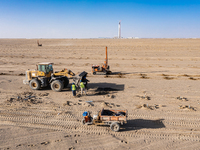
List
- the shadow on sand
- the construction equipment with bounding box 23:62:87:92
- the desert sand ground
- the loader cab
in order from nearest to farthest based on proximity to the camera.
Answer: the desert sand ground, the shadow on sand, the construction equipment with bounding box 23:62:87:92, the loader cab

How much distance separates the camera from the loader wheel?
13.1m

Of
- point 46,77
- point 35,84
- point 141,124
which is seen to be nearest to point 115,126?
point 141,124

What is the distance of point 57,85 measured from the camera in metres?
13.2

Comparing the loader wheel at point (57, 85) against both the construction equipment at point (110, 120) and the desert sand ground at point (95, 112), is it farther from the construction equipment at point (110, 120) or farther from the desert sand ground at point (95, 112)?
the construction equipment at point (110, 120)

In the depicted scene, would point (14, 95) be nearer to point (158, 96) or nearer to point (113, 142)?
point (113, 142)

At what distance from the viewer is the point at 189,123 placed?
8.59 metres

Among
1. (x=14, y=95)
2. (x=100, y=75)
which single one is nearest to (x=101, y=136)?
(x=14, y=95)

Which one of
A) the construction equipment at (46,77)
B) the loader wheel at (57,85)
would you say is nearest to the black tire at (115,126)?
the construction equipment at (46,77)

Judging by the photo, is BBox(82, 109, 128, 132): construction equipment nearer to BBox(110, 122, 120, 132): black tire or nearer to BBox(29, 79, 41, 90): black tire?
BBox(110, 122, 120, 132): black tire

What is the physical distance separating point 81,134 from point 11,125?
152 inches

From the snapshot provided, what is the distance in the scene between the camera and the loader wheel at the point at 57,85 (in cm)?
1306

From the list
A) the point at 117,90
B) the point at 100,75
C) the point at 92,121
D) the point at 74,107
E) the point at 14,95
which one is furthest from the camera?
the point at 100,75

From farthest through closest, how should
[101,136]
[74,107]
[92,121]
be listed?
[74,107] < [92,121] < [101,136]

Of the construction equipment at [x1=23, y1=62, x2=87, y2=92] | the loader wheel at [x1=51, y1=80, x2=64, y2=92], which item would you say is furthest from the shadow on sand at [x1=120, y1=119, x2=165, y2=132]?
the loader wheel at [x1=51, y1=80, x2=64, y2=92]
